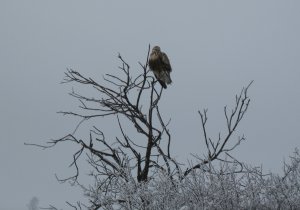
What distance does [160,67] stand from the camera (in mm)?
5453

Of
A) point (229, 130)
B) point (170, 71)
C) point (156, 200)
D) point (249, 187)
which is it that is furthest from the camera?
point (170, 71)

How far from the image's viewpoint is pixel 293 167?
12.8ft

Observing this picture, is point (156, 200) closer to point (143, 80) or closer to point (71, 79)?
point (143, 80)

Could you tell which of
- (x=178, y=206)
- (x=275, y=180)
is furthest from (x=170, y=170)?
(x=275, y=180)

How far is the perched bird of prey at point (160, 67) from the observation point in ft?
17.4

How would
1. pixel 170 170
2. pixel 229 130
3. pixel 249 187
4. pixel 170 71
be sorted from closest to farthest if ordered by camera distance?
pixel 249 187 → pixel 170 170 → pixel 229 130 → pixel 170 71

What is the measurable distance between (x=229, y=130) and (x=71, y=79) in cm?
192

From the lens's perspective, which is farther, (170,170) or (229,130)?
(229,130)

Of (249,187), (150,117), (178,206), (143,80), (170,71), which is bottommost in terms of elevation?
(178,206)

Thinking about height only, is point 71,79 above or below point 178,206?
above

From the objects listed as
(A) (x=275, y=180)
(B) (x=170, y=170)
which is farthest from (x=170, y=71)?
(A) (x=275, y=180)

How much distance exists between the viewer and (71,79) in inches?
177

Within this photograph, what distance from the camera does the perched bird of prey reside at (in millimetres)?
5295

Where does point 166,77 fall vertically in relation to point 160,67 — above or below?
below
